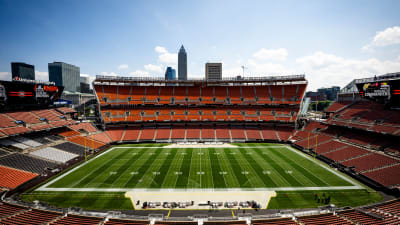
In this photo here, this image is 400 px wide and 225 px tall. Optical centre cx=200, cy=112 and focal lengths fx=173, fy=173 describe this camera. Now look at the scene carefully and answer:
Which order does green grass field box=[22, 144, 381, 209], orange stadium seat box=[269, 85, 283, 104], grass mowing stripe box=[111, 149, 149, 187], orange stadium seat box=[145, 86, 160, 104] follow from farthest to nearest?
orange stadium seat box=[145, 86, 160, 104] → orange stadium seat box=[269, 85, 283, 104] → grass mowing stripe box=[111, 149, 149, 187] → green grass field box=[22, 144, 381, 209]

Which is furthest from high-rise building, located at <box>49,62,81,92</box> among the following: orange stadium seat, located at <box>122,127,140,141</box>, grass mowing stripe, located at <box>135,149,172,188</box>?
grass mowing stripe, located at <box>135,149,172,188</box>

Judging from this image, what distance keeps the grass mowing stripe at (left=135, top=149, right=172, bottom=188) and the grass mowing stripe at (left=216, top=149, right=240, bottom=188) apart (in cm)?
904

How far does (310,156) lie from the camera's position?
1252 inches

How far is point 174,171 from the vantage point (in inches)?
1009

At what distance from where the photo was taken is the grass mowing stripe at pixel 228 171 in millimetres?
21881

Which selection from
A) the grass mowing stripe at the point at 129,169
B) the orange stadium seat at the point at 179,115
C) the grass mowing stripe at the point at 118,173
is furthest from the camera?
the orange stadium seat at the point at 179,115

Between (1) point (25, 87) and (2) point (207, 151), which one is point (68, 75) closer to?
(1) point (25, 87)

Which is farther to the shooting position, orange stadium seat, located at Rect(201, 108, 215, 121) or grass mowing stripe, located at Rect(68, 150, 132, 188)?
orange stadium seat, located at Rect(201, 108, 215, 121)

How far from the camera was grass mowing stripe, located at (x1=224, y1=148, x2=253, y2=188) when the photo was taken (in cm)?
2169

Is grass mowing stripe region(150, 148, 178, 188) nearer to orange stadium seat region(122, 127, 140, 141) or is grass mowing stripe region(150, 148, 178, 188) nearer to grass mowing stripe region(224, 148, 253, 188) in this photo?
grass mowing stripe region(224, 148, 253, 188)

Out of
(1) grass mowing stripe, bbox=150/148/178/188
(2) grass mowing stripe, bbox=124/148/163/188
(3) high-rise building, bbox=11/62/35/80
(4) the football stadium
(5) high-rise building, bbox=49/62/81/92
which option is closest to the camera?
(4) the football stadium

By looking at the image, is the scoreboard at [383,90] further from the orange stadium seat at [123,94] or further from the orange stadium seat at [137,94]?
the orange stadium seat at [123,94]

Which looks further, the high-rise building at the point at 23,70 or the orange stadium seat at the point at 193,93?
the high-rise building at the point at 23,70

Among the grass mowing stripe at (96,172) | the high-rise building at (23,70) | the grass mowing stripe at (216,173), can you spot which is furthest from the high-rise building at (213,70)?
the grass mowing stripe at (96,172)
